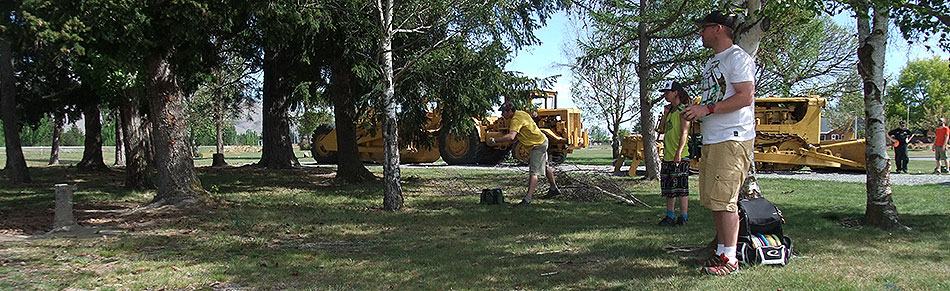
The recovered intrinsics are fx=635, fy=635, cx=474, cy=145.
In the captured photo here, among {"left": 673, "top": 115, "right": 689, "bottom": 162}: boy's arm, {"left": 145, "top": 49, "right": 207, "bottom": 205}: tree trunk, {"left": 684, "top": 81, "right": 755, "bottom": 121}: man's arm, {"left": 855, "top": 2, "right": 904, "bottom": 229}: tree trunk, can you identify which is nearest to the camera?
{"left": 684, "top": 81, "right": 755, "bottom": 121}: man's arm

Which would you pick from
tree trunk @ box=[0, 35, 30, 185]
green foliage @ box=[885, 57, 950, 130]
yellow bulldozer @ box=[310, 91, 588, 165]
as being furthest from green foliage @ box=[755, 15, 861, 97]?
green foliage @ box=[885, 57, 950, 130]

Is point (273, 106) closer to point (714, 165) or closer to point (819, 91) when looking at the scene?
point (714, 165)

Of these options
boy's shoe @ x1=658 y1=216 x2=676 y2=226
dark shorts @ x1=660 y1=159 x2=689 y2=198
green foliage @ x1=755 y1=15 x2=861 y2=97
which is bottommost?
boy's shoe @ x1=658 y1=216 x2=676 y2=226

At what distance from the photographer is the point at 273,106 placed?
16.6 meters

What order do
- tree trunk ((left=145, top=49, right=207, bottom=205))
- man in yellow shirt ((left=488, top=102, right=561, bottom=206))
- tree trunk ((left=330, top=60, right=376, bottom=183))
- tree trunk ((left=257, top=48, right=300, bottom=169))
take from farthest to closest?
tree trunk ((left=257, top=48, right=300, bottom=169)) < tree trunk ((left=330, top=60, right=376, bottom=183)) < man in yellow shirt ((left=488, top=102, right=561, bottom=206)) < tree trunk ((left=145, top=49, right=207, bottom=205))

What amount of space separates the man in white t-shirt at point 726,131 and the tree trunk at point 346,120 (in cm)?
851

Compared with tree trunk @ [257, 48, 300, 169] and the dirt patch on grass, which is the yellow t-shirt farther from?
tree trunk @ [257, 48, 300, 169]

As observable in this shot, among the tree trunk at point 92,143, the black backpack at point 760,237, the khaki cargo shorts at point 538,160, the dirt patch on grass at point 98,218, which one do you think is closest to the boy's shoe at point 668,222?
the black backpack at point 760,237

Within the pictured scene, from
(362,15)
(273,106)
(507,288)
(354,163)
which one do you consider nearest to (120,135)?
(273,106)

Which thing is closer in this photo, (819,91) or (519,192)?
(519,192)

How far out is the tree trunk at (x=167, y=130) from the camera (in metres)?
8.75

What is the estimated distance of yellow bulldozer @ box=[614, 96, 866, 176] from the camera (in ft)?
48.6

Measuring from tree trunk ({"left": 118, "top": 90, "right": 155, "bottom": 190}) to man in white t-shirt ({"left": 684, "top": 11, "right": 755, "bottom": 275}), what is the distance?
34.2 feet

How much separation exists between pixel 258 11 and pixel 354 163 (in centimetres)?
514
